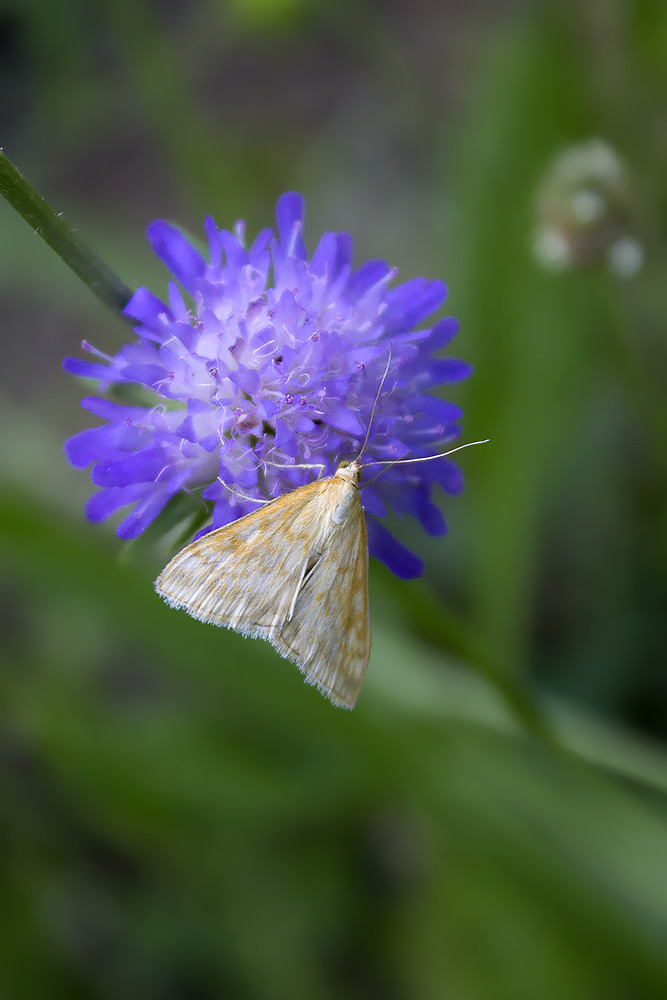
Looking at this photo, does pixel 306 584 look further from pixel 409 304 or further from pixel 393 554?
pixel 409 304

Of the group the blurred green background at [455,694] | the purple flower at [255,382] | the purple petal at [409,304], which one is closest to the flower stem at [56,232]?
the purple flower at [255,382]

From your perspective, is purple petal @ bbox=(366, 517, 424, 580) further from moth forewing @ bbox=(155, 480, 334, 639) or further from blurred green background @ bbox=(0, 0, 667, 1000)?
blurred green background @ bbox=(0, 0, 667, 1000)

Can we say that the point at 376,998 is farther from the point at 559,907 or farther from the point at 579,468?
the point at 579,468

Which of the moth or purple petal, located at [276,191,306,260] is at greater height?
purple petal, located at [276,191,306,260]

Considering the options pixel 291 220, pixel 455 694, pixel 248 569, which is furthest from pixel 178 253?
pixel 455 694

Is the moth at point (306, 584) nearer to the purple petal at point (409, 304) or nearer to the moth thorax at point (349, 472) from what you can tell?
the moth thorax at point (349, 472)

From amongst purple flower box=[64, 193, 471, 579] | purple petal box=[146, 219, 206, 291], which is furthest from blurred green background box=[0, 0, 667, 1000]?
purple petal box=[146, 219, 206, 291]
